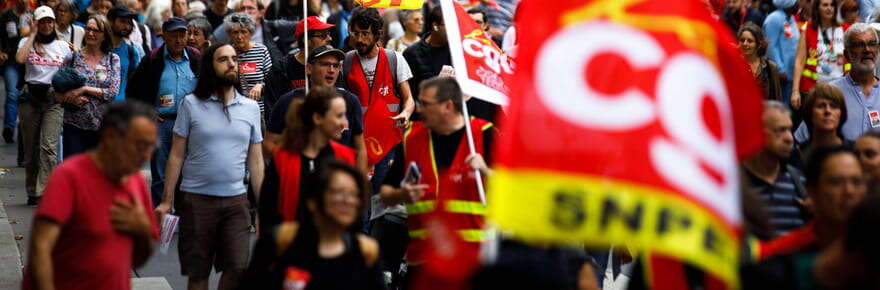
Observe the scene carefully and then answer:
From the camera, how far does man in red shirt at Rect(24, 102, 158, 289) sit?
536 centimetres

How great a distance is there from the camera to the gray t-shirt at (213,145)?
8.12 m

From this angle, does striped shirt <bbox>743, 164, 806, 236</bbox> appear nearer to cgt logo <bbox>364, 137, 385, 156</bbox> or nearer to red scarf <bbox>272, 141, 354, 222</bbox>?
red scarf <bbox>272, 141, 354, 222</bbox>

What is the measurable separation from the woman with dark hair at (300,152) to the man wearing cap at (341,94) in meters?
0.44

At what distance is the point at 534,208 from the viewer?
428cm

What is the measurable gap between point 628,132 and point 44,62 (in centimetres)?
997

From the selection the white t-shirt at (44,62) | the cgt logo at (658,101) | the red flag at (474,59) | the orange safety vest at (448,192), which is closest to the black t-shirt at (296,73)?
the red flag at (474,59)

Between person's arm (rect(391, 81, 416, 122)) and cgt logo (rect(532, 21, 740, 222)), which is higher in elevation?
cgt logo (rect(532, 21, 740, 222))

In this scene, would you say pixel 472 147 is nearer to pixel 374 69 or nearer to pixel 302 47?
pixel 374 69

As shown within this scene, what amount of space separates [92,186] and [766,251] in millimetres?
2455

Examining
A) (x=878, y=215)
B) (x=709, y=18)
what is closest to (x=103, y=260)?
(x=709, y=18)

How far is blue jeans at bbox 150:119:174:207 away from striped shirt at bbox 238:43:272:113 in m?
0.81

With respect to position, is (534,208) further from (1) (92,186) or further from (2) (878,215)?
(1) (92,186)

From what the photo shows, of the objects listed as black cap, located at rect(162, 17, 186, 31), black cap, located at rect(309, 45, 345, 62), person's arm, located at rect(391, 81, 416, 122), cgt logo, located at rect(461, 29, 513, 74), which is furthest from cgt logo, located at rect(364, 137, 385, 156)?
cgt logo, located at rect(461, 29, 513, 74)

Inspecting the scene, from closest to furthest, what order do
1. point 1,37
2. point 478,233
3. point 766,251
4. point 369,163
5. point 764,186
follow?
point 766,251 → point 764,186 → point 478,233 → point 369,163 → point 1,37
